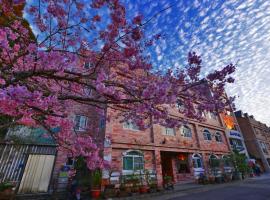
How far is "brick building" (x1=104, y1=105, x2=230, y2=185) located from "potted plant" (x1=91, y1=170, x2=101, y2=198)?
4.39 feet

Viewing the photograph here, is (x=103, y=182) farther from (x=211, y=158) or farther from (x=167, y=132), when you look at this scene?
(x=211, y=158)

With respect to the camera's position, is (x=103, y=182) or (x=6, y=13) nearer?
(x=6, y=13)

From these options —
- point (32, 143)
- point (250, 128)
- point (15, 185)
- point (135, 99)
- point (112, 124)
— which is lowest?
point (15, 185)

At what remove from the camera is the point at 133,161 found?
12.5 m

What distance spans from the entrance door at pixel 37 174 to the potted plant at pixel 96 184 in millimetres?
3037

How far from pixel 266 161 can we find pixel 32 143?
34.3 meters

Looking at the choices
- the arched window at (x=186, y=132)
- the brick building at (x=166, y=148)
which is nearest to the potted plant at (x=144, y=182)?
the brick building at (x=166, y=148)

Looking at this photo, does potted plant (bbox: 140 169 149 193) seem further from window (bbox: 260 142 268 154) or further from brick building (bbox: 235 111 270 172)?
A: window (bbox: 260 142 268 154)

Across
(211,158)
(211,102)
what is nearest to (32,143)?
(211,102)

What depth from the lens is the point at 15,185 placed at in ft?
29.8

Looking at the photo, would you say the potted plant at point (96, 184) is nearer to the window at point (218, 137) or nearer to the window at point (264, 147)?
the window at point (218, 137)

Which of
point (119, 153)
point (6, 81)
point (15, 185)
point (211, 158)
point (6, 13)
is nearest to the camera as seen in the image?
point (6, 81)

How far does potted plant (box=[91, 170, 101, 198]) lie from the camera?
9155mm

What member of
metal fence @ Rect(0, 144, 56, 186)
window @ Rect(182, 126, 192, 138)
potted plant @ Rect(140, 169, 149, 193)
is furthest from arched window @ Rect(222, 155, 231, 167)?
metal fence @ Rect(0, 144, 56, 186)
